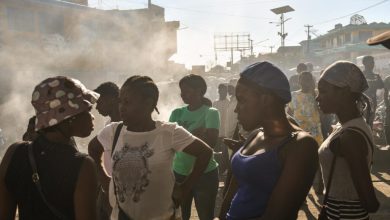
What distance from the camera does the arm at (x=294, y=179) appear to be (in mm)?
2164

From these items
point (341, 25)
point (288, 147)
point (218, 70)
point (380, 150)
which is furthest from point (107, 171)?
point (341, 25)

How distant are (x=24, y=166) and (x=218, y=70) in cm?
5022

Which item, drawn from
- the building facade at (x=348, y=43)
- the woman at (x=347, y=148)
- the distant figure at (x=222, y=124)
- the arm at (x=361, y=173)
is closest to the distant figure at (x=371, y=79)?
the distant figure at (x=222, y=124)

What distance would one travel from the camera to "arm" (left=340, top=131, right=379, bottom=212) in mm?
2641

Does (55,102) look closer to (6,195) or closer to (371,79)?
(6,195)

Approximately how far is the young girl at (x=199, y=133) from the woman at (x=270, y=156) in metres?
1.72

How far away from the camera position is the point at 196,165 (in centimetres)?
324

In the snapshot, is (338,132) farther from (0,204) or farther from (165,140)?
(0,204)

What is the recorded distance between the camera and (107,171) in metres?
3.75

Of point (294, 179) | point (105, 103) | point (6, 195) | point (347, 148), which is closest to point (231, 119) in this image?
point (105, 103)

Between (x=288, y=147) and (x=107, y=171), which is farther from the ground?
(x=288, y=147)

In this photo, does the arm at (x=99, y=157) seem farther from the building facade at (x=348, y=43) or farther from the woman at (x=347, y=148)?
the building facade at (x=348, y=43)

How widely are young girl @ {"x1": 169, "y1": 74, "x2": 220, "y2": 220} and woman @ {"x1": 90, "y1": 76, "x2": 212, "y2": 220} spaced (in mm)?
1085

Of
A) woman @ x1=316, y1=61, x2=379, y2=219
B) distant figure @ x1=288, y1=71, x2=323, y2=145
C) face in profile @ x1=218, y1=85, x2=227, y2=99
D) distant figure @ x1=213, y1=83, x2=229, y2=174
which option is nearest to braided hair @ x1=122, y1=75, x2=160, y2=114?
woman @ x1=316, y1=61, x2=379, y2=219
